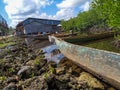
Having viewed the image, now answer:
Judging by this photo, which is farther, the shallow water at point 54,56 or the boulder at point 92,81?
the shallow water at point 54,56

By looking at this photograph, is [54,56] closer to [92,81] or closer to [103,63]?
[92,81]

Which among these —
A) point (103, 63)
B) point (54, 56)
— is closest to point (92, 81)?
point (103, 63)

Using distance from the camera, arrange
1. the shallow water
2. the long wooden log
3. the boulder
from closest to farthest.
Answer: the long wooden log, the boulder, the shallow water

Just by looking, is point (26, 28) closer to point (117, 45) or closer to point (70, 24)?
point (70, 24)

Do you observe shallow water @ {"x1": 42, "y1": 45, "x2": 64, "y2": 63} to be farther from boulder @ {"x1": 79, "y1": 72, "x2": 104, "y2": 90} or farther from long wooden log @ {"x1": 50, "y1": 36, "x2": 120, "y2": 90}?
boulder @ {"x1": 79, "y1": 72, "x2": 104, "y2": 90}

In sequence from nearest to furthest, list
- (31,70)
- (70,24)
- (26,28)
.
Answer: (31,70) < (70,24) < (26,28)

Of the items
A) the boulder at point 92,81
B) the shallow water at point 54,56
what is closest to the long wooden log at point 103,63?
the boulder at point 92,81

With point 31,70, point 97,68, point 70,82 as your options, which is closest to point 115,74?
point 97,68

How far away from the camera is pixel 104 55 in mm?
10258

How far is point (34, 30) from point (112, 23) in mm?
59990

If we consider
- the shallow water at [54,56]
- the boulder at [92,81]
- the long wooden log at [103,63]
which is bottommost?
the shallow water at [54,56]

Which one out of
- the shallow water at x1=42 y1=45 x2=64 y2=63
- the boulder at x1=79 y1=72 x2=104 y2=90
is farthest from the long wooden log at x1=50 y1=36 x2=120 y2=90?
the shallow water at x1=42 y1=45 x2=64 y2=63

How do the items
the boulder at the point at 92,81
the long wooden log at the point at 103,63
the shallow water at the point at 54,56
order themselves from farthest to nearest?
the shallow water at the point at 54,56 → the boulder at the point at 92,81 → the long wooden log at the point at 103,63

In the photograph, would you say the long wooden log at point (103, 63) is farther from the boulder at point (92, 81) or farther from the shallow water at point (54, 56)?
the shallow water at point (54, 56)
